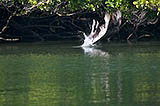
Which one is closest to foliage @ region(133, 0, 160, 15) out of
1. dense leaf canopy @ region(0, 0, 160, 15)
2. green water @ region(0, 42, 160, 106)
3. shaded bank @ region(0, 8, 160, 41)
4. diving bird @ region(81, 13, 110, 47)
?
dense leaf canopy @ region(0, 0, 160, 15)

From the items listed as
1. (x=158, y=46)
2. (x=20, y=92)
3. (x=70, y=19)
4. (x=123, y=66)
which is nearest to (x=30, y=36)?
(x=70, y=19)

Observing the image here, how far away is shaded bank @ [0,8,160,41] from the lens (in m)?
24.8

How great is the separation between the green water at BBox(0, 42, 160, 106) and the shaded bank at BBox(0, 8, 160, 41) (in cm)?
383

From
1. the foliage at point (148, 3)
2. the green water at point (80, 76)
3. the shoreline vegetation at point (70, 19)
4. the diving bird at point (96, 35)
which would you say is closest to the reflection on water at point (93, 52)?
the green water at point (80, 76)

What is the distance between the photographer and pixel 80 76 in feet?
44.8

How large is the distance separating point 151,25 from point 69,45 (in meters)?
5.83

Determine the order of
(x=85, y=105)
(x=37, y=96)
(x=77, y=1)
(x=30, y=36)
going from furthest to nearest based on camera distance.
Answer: (x=30, y=36) → (x=77, y=1) → (x=37, y=96) → (x=85, y=105)

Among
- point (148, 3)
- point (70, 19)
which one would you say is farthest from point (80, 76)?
point (70, 19)

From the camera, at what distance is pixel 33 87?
12.1 meters

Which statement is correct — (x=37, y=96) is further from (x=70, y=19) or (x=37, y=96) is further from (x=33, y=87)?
(x=70, y=19)

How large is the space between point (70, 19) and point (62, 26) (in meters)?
0.52

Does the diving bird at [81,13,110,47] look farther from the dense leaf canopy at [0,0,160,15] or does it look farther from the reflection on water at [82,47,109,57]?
the reflection on water at [82,47,109,57]

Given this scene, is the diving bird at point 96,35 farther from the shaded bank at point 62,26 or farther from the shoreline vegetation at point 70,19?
the shaded bank at point 62,26

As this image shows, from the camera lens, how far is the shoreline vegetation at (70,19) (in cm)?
2156
